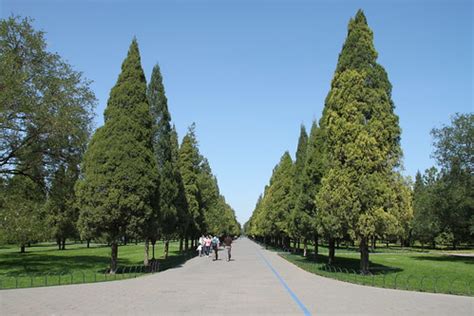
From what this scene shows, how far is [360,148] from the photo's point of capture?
2009 cm

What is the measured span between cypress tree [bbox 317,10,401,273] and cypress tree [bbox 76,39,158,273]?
8.38 m

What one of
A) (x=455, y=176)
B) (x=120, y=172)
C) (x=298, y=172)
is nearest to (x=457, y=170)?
(x=455, y=176)

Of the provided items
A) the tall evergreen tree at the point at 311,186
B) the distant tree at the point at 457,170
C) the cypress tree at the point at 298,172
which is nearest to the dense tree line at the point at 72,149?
the tall evergreen tree at the point at 311,186

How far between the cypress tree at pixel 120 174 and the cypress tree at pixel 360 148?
8.38 meters

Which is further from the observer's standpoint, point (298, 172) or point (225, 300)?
point (298, 172)

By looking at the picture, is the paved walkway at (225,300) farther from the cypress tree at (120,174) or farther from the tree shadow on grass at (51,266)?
the tree shadow on grass at (51,266)

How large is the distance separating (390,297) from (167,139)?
19255 millimetres

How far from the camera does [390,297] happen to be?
504 inches

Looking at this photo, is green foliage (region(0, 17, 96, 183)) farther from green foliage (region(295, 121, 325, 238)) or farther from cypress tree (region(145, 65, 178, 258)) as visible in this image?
green foliage (region(295, 121, 325, 238))

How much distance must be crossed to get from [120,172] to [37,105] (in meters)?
5.48

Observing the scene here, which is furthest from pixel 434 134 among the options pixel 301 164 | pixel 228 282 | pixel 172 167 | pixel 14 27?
pixel 14 27

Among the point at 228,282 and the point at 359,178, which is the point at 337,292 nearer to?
the point at 228,282

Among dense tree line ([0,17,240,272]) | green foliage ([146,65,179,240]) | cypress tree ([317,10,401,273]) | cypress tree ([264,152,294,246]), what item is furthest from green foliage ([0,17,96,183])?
cypress tree ([264,152,294,246])

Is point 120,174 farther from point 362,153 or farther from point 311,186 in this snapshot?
point 311,186
